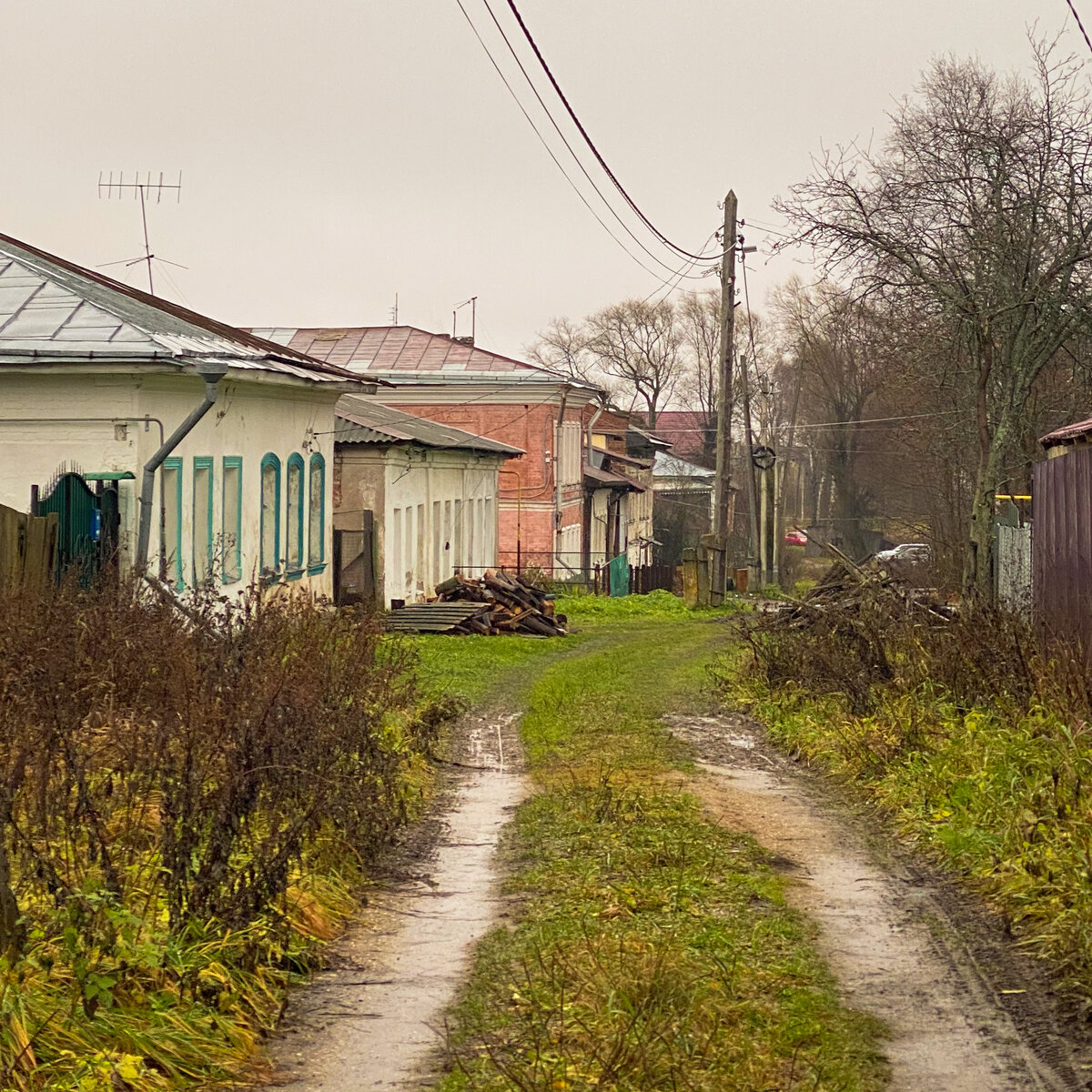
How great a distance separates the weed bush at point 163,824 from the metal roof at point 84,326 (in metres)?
4.49

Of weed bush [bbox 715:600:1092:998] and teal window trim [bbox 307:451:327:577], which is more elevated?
teal window trim [bbox 307:451:327:577]

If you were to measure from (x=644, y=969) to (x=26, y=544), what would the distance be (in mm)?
8139

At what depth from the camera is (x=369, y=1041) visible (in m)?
4.92

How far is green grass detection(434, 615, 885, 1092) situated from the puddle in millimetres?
130

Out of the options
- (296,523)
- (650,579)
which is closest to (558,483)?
(650,579)

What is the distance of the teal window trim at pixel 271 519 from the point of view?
18.9 meters

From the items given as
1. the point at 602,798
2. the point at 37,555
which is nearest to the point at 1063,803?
the point at 602,798

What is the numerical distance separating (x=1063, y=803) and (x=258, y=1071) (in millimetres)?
4304

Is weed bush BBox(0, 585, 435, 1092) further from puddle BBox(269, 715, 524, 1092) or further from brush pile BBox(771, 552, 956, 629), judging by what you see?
brush pile BBox(771, 552, 956, 629)

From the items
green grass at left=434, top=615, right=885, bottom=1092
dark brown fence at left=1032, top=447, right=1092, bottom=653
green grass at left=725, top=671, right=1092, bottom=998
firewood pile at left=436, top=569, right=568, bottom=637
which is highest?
dark brown fence at left=1032, top=447, right=1092, bottom=653

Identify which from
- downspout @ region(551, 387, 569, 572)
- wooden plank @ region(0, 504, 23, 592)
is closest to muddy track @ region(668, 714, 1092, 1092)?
wooden plank @ region(0, 504, 23, 592)

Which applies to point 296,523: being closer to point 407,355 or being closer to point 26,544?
point 26,544

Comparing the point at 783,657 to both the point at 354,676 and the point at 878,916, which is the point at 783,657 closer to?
the point at 354,676

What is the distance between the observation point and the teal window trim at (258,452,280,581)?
18922 millimetres
